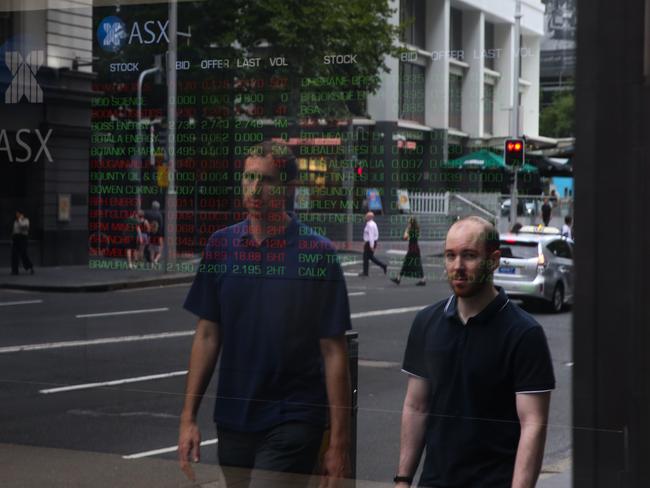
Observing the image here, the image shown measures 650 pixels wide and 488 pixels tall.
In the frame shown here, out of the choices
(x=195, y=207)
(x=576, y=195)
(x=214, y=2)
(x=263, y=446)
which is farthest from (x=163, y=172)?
(x=576, y=195)

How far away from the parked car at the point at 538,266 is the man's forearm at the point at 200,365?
1275 mm

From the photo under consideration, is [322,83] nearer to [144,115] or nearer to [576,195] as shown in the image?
[144,115]

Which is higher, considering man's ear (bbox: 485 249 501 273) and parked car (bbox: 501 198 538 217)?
parked car (bbox: 501 198 538 217)

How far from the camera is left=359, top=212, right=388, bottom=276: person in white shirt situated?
495 cm

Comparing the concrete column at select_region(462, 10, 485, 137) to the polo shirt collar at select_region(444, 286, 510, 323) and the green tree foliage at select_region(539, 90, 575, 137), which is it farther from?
the polo shirt collar at select_region(444, 286, 510, 323)

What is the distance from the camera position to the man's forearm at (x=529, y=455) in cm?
420

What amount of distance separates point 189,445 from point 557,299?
160cm

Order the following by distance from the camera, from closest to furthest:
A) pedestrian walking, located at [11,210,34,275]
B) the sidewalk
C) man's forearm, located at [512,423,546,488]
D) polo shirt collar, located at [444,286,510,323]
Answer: man's forearm, located at [512,423,546,488] < polo shirt collar, located at [444,286,510,323] < pedestrian walking, located at [11,210,34,275] < the sidewalk

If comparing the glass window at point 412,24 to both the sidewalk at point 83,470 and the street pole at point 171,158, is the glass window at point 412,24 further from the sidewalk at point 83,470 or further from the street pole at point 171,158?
the sidewalk at point 83,470

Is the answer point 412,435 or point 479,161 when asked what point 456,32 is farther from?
point 412,435

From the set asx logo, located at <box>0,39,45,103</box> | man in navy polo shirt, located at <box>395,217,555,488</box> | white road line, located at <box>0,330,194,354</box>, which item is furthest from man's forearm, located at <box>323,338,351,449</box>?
asx logo, located at <box>0,39,45,103</box>

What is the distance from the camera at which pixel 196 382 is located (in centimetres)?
523

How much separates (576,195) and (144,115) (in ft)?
6.33

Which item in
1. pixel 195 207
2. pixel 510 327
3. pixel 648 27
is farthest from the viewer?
pixel 195 207
